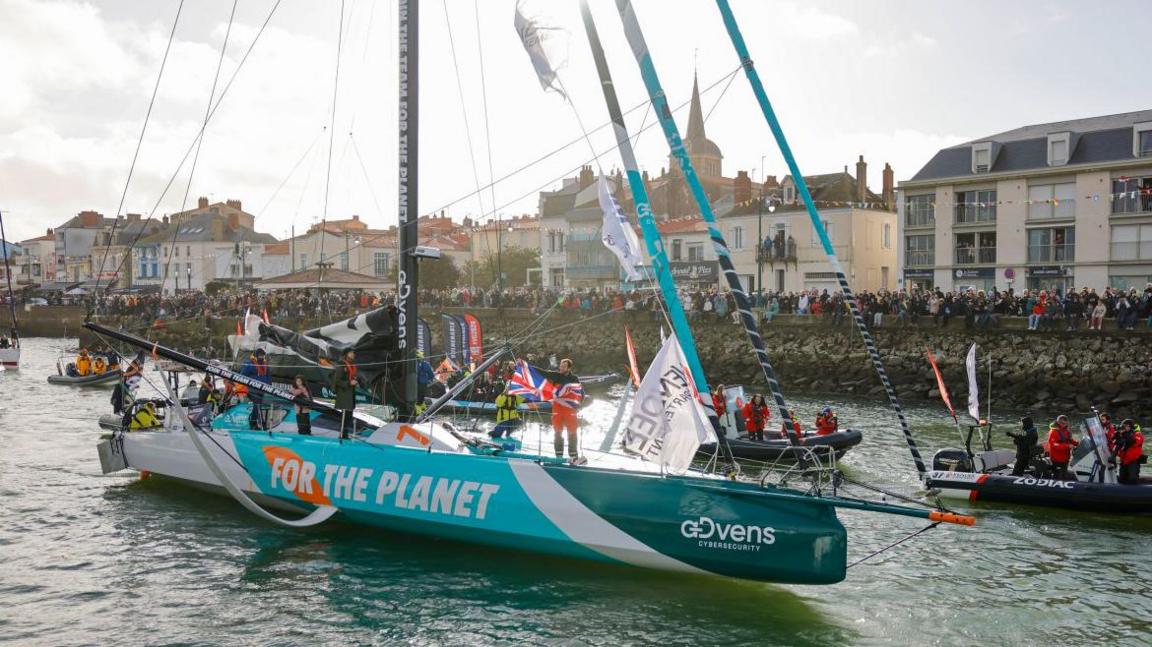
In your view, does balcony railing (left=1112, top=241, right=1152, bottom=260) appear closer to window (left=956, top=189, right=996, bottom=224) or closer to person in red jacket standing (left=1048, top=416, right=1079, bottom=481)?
window (left=956, top=189, right=996, bottom=224)

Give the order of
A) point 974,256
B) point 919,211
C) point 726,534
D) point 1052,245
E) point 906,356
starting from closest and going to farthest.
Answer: point 726,534
point 906,356
point 1052,245
point 974,256
point 919,211

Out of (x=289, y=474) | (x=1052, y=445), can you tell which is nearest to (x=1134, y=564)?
(x=1052, y=445)

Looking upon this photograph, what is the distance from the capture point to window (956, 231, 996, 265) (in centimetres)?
5178

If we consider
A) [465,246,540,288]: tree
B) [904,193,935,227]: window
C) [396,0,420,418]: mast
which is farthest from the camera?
[465,246,540,288]: tree

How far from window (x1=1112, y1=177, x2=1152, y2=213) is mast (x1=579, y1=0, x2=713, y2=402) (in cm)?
4071

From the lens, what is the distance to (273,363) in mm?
16375

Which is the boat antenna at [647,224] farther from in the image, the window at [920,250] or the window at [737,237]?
the window at [737,237]

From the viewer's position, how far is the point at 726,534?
11.9 meters

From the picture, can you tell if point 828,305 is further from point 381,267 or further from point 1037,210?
point 381,267

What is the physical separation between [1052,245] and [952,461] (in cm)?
3572

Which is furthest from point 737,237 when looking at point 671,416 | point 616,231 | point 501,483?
point 671,416

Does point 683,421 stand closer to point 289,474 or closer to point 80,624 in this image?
point 289,474

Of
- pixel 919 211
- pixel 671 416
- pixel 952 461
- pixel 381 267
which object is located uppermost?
pixel 919 211

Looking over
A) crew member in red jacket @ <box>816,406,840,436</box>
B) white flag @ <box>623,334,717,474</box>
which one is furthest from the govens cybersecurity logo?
crew member in red jacket @ <box>816,406,840,436</box>
